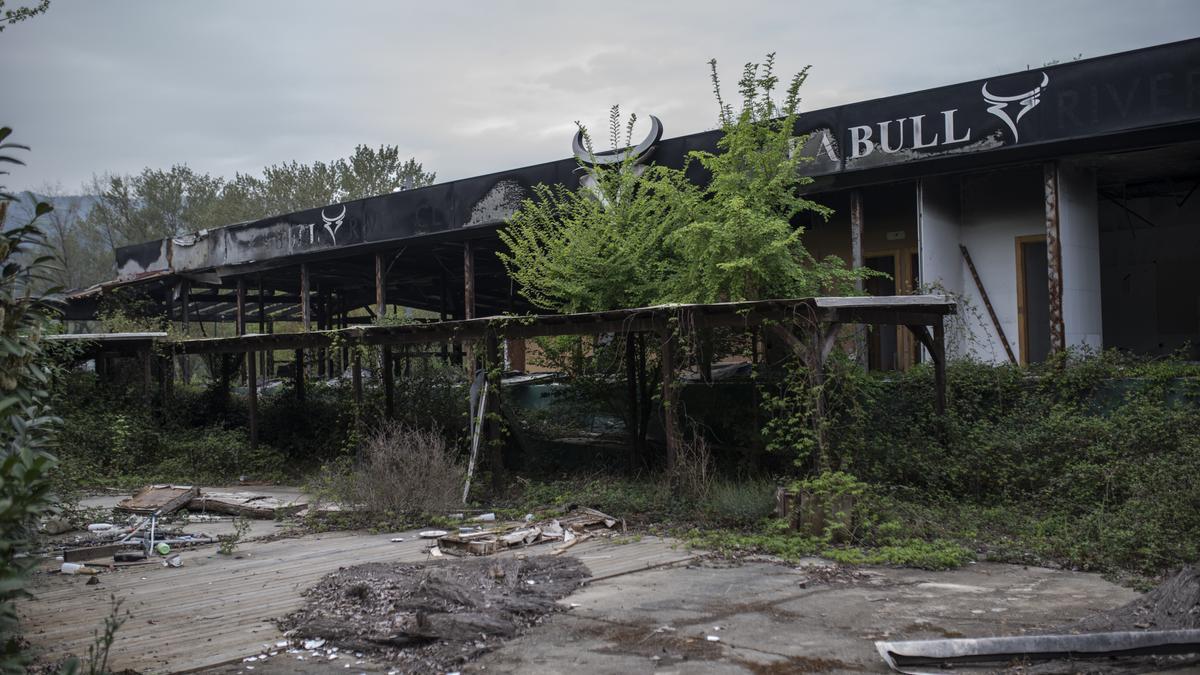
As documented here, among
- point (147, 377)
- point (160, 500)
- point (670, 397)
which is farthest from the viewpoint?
point (147, 377)

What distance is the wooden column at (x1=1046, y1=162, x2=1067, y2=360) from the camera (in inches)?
520

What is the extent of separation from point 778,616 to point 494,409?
24.7 feet

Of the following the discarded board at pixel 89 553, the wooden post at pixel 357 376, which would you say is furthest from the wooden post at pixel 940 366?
the discarded board at pixel 89 553

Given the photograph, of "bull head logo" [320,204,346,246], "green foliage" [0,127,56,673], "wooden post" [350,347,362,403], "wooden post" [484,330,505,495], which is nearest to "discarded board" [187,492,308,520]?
"wooden post" [350,347,362,403]

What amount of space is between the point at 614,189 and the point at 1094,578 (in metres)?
9.26

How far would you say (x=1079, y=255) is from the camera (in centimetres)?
1395

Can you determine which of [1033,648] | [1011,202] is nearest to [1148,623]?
[1033,648]

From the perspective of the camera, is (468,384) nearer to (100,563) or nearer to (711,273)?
(711,273)

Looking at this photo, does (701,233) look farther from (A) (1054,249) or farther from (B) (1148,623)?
(B) (1148,623)

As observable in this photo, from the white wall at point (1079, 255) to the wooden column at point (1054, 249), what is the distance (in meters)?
0.09

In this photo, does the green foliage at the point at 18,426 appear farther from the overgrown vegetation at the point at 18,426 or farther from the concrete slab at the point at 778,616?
the concrete slab at the point at 778,616

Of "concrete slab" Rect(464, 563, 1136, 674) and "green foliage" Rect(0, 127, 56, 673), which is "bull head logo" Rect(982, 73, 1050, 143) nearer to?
"concrete slab" Rect(464, 563, 1136, 674)

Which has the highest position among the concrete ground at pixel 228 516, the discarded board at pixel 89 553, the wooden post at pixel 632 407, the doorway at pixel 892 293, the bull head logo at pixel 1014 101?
the bull head logo at pixel 1014 101

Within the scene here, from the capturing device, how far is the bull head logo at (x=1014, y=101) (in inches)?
511
